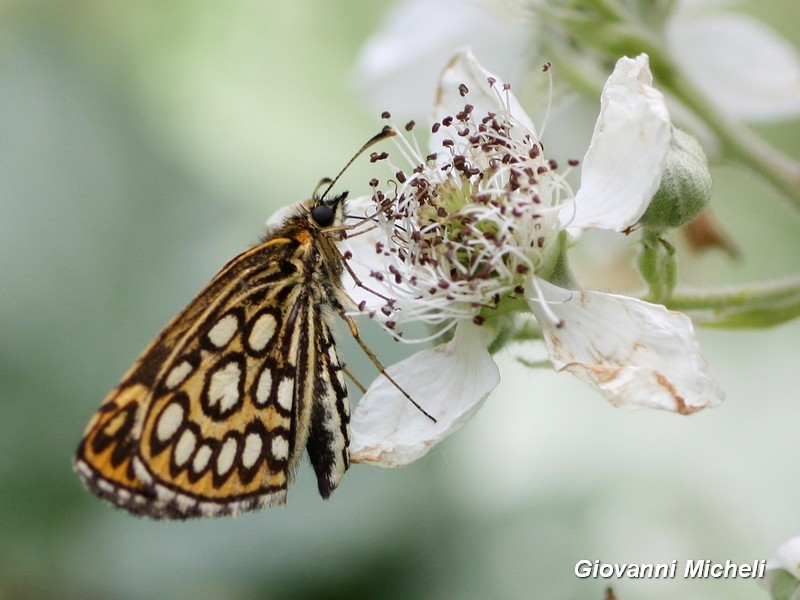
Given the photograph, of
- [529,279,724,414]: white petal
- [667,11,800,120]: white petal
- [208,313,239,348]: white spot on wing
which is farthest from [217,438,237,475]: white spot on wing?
[667,11,800,120]: white petal

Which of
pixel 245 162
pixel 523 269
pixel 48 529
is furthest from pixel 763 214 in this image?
pixel 48 529

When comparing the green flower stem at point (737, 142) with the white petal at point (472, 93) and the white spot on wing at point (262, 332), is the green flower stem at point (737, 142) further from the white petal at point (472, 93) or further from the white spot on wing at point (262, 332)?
the white spot on wing at point (262, 332)

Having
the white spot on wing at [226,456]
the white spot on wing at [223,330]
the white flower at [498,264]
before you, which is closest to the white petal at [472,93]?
the white flower at [498,264]

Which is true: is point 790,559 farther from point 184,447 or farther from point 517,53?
point 517,53

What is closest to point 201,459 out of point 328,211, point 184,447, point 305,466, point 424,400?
point 184,447

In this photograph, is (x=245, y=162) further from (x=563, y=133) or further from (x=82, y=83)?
(x=563, y=133)
